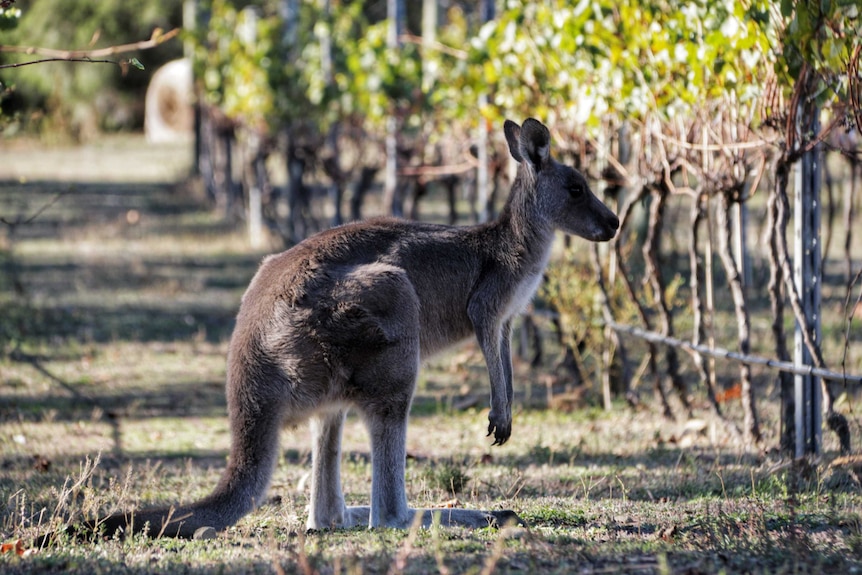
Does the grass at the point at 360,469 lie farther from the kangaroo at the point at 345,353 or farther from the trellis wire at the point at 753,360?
the trellis wire at the point at 753,360

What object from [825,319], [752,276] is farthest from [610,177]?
[752,276]

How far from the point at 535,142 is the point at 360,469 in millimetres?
2142

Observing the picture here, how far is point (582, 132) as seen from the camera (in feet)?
24.8

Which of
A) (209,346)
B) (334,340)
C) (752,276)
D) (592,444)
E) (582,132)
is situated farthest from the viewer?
(752,276)

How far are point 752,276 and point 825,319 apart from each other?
2024mm

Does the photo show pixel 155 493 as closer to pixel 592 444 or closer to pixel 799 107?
pixel 592 444

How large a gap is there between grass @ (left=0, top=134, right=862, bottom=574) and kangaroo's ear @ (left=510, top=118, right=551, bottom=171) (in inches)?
59.9

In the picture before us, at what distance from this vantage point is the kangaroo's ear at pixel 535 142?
494 centimetres

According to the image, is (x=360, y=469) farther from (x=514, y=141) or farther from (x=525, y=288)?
(x=514, y=141)

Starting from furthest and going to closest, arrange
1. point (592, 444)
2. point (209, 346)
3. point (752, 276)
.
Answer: point (752, 276) → point (209, 346) → point (592, 444)

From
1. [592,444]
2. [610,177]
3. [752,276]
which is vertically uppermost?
[610,177]

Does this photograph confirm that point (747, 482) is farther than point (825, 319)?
No

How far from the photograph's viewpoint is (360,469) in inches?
245

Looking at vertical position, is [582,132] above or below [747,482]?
above
